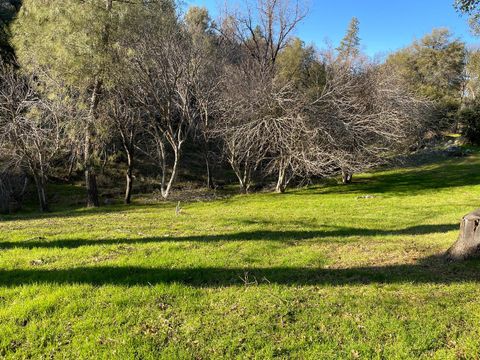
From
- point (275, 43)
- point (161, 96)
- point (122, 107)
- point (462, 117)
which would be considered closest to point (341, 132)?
point (161, 96)

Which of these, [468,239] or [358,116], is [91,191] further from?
[468,239]

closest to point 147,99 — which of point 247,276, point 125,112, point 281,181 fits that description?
point 125,112

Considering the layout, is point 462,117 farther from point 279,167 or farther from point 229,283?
point 229,283

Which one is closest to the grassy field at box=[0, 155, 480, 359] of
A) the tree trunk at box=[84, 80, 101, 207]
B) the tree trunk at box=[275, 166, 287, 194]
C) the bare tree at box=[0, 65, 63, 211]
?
the tree trunk at box=[84, 80, 101, 207]

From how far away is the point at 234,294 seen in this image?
4758 millimetres

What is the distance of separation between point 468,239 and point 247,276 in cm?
347

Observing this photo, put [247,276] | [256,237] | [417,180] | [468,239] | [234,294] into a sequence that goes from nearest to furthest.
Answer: [234,294] → [247,276] → [468,239] → [256,237] → [417,180]

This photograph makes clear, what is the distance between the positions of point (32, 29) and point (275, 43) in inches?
655

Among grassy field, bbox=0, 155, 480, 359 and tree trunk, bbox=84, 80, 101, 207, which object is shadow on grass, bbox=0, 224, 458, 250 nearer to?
grassy field, bbox=0, 155, 480, 359

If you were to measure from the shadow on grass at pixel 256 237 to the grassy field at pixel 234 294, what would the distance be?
0.04 m

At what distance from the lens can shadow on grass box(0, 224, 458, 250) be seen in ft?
23.6

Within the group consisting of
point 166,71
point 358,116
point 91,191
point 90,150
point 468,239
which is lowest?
point 468,239

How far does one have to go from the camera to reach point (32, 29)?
1592 cm

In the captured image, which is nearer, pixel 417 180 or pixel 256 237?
pixel 256 237
